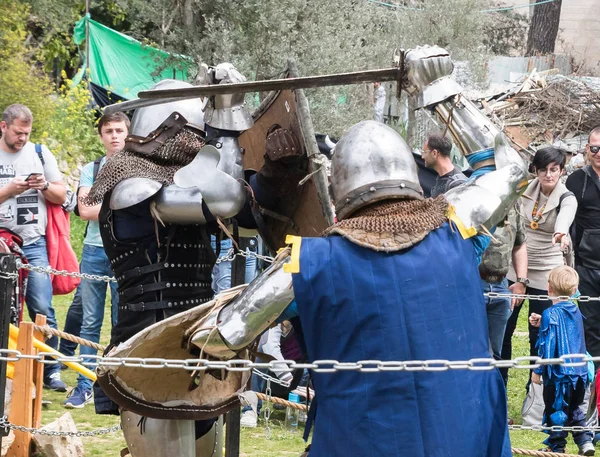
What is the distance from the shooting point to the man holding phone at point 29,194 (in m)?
6.21

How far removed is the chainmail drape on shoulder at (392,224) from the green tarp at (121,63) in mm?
9467

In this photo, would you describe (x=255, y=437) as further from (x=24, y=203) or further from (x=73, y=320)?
(x=24, y=203)

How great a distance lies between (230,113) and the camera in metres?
3.67

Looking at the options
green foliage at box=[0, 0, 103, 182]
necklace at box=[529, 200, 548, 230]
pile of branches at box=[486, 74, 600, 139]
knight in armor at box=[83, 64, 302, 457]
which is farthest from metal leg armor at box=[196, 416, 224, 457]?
pile of branches at box=[486, 74, 600, 139]

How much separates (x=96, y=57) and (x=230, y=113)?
32.9 ft

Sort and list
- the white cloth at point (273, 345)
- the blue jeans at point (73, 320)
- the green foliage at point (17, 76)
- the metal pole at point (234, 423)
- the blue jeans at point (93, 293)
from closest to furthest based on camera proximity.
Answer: the metal pole at point (234, 423)
the white cloth at point (273, 345)
the blue jeans at point (93, 293)
the blue jeans at point (73, 320)
the green foliage at point (17, 76)

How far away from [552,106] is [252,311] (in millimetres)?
13659

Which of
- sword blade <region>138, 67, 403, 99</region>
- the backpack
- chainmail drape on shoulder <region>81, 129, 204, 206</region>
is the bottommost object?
the backpack

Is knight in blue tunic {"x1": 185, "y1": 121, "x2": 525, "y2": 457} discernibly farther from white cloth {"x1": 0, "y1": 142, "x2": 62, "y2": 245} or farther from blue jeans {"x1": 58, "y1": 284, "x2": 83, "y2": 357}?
blue jeans {"x1": 58, "y1": 284, "x2": 83, "y2": 357}

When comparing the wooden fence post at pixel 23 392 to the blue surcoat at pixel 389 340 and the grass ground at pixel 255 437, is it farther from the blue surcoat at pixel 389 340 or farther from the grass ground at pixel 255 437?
the blue surcoat at pixel 389 340

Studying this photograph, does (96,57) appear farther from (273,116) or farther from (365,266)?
(365,266)

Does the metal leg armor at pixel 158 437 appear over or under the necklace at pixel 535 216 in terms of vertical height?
under

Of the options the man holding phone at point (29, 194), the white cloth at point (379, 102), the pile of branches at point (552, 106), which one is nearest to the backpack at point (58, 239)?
the man holding phone at point (29, 194)

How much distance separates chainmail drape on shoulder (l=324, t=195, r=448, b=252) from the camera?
2822 mm
